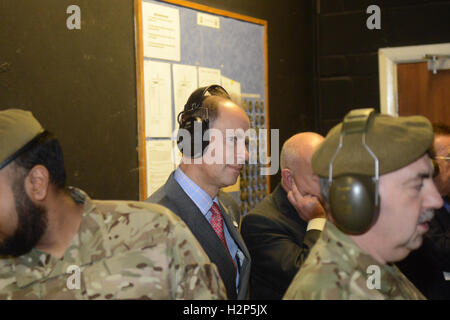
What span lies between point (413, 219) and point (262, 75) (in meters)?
2.44

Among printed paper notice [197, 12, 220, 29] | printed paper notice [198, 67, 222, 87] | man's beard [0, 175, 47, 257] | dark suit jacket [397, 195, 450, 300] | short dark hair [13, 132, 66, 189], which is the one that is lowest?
dark suit jacket [397, 195, 450, 300]

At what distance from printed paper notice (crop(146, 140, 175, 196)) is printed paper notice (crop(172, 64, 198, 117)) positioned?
19cm

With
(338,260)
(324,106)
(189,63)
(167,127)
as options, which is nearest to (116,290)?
(338,260)

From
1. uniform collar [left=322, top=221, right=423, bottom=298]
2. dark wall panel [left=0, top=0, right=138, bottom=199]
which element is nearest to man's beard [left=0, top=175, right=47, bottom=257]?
dark wall panel [left=0, top=0, right=138, bottom=199]

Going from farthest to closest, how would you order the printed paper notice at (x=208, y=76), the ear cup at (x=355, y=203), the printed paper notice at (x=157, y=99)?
1. the printed paper notice at (x=208, y=76)
2. the printed paper notice at (x=157, y=99)
3. the ear cup at (x=355, y=203)

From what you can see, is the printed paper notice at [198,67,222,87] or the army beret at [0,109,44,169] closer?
the army beret at [0,109,44,169]

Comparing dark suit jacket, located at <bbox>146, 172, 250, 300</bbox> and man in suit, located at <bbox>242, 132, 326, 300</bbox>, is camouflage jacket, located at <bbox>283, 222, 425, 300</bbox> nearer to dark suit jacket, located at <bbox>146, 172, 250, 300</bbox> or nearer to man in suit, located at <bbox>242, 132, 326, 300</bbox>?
dark suit jacket, located at <bbox>146, 172, 250, 300</bbox>

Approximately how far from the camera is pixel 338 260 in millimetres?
1241

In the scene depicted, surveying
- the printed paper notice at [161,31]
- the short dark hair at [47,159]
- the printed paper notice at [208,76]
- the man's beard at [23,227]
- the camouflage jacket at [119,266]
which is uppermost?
the printed paper notice at [161,31]

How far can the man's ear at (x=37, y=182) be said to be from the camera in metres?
1.49

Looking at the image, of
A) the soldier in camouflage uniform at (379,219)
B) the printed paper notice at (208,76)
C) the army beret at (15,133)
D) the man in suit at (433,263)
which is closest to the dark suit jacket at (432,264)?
the man in suit at (433,263)

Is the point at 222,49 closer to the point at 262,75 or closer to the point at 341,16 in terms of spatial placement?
the point at 262,75

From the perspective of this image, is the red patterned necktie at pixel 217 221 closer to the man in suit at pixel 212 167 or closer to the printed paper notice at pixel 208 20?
the man in suit at pixel 212 167

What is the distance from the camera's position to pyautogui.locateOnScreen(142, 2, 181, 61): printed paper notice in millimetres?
2611
